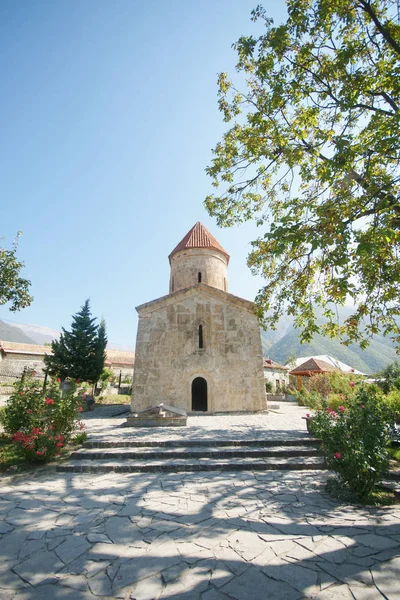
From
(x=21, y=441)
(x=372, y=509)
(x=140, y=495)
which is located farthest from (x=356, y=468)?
(x=21, y=441)

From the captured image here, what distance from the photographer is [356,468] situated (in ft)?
13.3

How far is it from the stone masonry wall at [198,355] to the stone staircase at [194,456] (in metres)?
5.07

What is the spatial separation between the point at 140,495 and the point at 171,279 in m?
13.3

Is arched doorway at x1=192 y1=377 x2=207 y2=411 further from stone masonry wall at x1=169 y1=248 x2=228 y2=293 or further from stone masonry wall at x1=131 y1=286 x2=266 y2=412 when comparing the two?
stone masonry wall at x1=169 y1=248 x2=228 y2=293

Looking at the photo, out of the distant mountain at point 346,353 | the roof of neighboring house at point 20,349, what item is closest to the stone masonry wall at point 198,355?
the roof of neighboring house at point 20,349

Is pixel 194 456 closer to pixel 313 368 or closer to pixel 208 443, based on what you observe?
pixel 208 443

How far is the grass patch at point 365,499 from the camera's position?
3998 mm

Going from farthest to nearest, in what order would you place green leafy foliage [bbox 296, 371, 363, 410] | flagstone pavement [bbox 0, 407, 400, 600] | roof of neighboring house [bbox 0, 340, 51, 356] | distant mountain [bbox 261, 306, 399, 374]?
distant mountain [bbox 261, 306, 399, 374] → roof of neighboring house [bbox 0, 340, 51, 356] → green leafy foliage [bbox 296, 371, 363, 410] → flagstone pavement [bbox 0, 407, 400, 600]

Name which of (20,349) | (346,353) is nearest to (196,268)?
(20,349)

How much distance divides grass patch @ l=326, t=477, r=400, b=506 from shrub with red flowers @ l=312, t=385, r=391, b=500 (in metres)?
0.06

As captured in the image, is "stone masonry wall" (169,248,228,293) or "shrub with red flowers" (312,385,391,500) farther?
"stone masonry wall" (169,248,228,293)

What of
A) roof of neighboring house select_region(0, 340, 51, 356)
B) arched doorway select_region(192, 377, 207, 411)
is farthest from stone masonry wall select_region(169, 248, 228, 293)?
roof of neighboring house select_region(0, 340, 51, 356)

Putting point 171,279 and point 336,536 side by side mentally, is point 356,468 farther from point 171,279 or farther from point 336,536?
point 171,279

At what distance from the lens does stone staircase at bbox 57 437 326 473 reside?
5.51 meters
